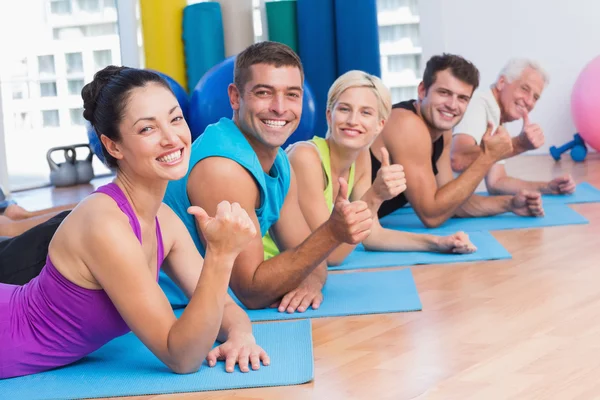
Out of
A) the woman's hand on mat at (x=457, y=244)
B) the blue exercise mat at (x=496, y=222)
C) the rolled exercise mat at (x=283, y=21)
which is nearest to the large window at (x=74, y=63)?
the rolled exercise mat at (x=283, y=21)

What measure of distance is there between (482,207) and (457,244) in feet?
3.23

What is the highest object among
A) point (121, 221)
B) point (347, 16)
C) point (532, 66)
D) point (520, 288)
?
point (347, 16)

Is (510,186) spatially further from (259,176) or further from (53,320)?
(53,320)

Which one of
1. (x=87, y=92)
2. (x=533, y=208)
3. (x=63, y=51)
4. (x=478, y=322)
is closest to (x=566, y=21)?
(x=533, y=208)

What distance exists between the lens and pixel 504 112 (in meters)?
4.77

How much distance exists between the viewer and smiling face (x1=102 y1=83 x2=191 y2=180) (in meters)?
2.14

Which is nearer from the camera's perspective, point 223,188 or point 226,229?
point 226,229

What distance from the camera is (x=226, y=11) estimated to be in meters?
7.08

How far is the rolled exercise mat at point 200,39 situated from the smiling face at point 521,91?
9.21 ft

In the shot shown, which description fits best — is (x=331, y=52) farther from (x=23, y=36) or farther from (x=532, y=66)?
(x=23, y=36)

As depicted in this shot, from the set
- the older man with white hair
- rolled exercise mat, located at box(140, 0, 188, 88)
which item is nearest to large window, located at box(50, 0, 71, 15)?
rolled exercise mat, located at box(140, 0, 188, 88)

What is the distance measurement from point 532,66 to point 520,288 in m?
1.99

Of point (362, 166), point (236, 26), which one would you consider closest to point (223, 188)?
point (362, 166)

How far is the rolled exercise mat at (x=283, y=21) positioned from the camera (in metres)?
6.85
